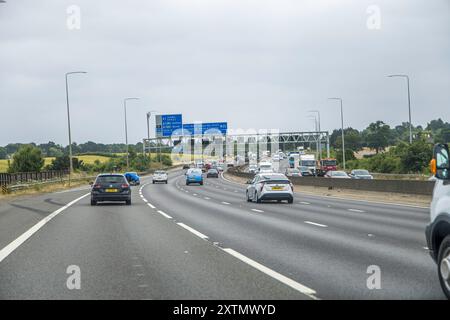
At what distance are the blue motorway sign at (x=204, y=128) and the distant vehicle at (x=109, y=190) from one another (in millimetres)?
66358

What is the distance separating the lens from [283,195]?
3128 centimetres

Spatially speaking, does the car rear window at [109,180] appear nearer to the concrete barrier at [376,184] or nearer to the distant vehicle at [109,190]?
the distant vehicle at [109,190]

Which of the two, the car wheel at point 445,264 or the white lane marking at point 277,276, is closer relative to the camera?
the car wheel at point 445,264

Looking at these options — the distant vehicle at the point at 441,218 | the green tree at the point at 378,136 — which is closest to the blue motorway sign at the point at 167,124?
the distant vehicle at the point at 441,218

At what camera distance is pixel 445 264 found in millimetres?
7449

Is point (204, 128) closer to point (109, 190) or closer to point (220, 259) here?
point (109, 190)

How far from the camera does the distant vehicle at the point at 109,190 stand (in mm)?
30547

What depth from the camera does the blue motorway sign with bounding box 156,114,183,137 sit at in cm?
9638

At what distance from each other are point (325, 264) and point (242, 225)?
8.12 metres

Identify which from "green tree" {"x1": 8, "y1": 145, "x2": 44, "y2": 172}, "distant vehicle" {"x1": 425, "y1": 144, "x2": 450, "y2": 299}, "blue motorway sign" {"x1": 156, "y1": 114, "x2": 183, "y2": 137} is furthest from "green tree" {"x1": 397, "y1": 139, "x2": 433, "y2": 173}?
"green tree" {"x1": 8, "y1": 145, "x2": 44, "y2": 172}

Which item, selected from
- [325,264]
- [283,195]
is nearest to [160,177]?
[283,195]

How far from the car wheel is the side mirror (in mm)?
663

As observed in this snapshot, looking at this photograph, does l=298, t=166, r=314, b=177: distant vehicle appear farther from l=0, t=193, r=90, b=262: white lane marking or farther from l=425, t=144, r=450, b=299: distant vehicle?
l=425, t=144, r=450, b=299: distant vehicle
